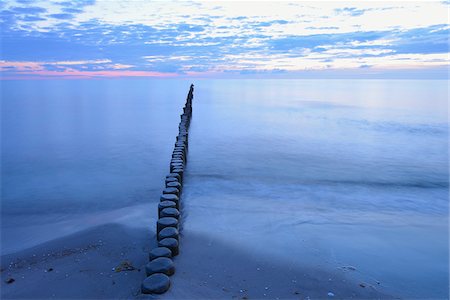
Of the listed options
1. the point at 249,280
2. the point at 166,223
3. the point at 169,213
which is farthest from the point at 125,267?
the point at 249,280

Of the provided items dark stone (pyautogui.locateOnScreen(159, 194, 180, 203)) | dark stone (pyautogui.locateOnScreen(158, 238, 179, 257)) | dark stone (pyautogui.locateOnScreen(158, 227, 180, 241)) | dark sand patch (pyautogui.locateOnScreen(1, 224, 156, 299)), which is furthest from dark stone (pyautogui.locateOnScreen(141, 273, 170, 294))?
dark stone (pyautogui.locateOnScreen(159, 194, 180, 203))

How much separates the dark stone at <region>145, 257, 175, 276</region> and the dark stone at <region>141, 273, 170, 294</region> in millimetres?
123

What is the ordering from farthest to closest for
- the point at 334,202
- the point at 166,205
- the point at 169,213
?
the point at 334,202 < the point at 166,205 < the point at 169,213

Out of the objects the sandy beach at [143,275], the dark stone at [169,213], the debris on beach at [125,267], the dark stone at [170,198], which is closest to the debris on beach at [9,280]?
the sandy beach at [143,275]

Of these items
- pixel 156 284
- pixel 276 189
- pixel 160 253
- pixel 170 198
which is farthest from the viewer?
pixel 276 189

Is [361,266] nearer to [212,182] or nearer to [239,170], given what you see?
[212,182]

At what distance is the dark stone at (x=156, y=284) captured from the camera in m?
3.89

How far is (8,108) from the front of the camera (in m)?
29.0

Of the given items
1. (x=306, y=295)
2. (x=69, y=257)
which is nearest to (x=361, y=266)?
(x=306, y=295)

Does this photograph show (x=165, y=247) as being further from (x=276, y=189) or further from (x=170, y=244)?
(x=276, y=189)

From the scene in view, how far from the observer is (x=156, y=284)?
394 cm

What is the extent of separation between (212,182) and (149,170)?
2386 mm

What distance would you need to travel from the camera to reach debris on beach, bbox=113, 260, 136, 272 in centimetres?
472

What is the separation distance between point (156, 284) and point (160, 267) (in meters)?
0.29
